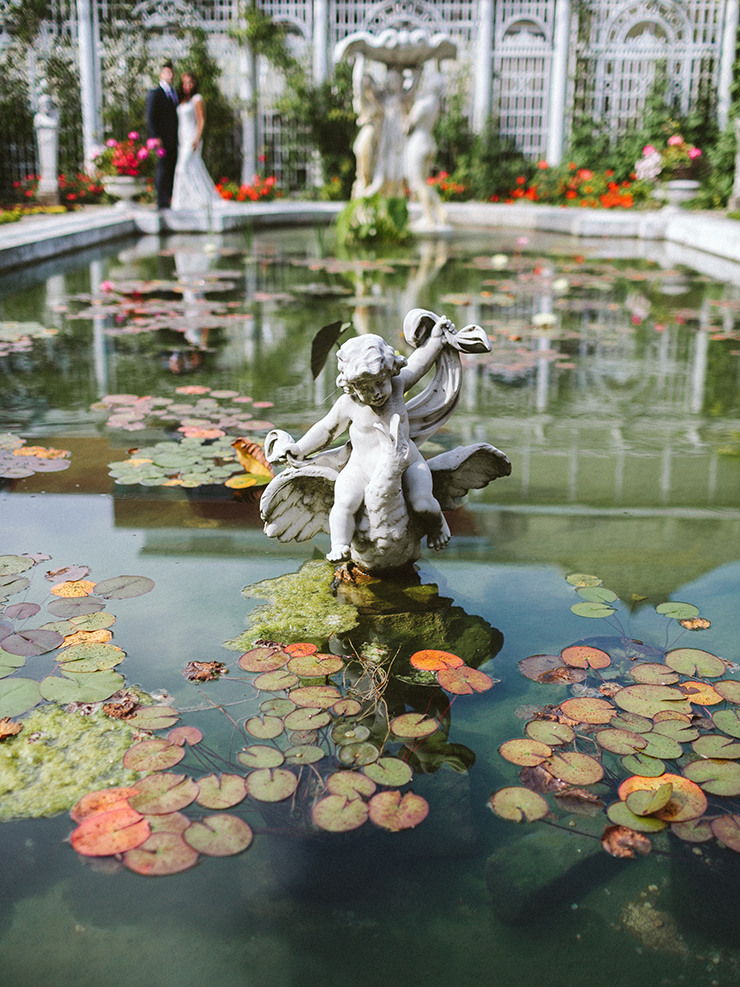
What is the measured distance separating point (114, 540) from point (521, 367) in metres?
2.80

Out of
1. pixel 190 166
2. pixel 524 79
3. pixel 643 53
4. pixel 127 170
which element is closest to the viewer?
pixel 127 170

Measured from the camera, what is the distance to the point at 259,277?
26.1 ft

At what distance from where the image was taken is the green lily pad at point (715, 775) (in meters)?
1.53

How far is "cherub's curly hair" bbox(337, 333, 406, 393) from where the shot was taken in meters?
2.02

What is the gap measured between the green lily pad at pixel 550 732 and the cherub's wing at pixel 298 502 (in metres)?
0.83

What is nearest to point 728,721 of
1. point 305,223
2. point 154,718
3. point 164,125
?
point 154,718

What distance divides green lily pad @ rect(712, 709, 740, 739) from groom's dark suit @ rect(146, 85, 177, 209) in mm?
11552

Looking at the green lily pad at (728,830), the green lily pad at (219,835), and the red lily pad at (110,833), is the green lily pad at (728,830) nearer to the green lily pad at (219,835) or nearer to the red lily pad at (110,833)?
the green lily pad at (219,835)

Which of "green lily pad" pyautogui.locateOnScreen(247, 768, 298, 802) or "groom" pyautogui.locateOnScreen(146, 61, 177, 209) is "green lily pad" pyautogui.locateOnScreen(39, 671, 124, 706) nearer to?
"green lily pad" pyautogui.locateOnScreen(247, 768, 298, 802)

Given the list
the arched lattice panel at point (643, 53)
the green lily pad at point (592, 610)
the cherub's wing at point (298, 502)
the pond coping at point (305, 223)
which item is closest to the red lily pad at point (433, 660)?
the green lily pad at point (592, 610)

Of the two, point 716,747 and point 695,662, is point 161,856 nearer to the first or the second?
point 716,747

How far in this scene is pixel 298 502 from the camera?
2.27 m

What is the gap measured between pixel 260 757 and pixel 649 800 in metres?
0.67

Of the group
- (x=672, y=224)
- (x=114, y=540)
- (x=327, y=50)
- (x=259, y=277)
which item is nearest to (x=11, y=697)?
(x=114, y=540)
